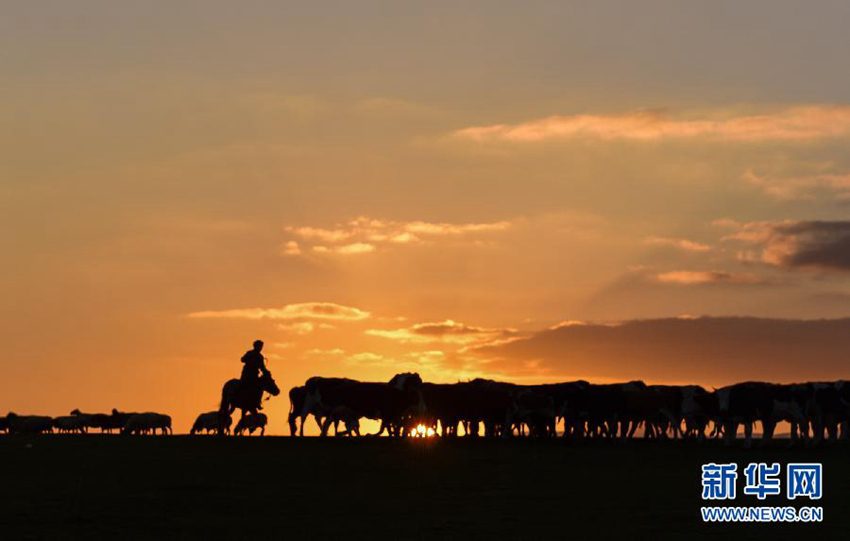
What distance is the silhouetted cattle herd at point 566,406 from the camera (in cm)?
4812

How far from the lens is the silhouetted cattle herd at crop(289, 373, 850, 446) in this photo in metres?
48.1

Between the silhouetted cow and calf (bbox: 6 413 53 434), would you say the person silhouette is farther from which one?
calf (bbox: 6 413 53 434)

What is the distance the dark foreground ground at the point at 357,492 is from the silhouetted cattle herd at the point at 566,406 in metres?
7.49

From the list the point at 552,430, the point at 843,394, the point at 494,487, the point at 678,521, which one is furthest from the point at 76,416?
the point at 678,521

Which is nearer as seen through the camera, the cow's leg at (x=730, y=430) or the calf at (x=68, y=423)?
the cow's leg at (x=730, y=430)

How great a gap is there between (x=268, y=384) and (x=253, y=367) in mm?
772

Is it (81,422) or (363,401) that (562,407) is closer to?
(363,401)

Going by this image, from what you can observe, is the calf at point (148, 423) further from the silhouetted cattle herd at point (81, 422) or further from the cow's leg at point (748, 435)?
the cow's leg at point (748, 435)

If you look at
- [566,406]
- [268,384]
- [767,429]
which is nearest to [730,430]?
[767,429]

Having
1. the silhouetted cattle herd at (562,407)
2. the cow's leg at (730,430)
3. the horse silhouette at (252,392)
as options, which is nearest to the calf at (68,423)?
the silhouetted cattle herd at (562,407)

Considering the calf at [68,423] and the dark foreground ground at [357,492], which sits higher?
the calf at [68,423]

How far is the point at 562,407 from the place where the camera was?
51000 millimetres

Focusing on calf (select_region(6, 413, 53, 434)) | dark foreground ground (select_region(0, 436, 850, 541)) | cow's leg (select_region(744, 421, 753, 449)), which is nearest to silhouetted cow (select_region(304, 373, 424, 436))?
dark foreground ground (select_region(0, 436, 850, 541))

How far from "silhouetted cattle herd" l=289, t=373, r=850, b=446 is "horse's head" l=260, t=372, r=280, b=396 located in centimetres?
336
